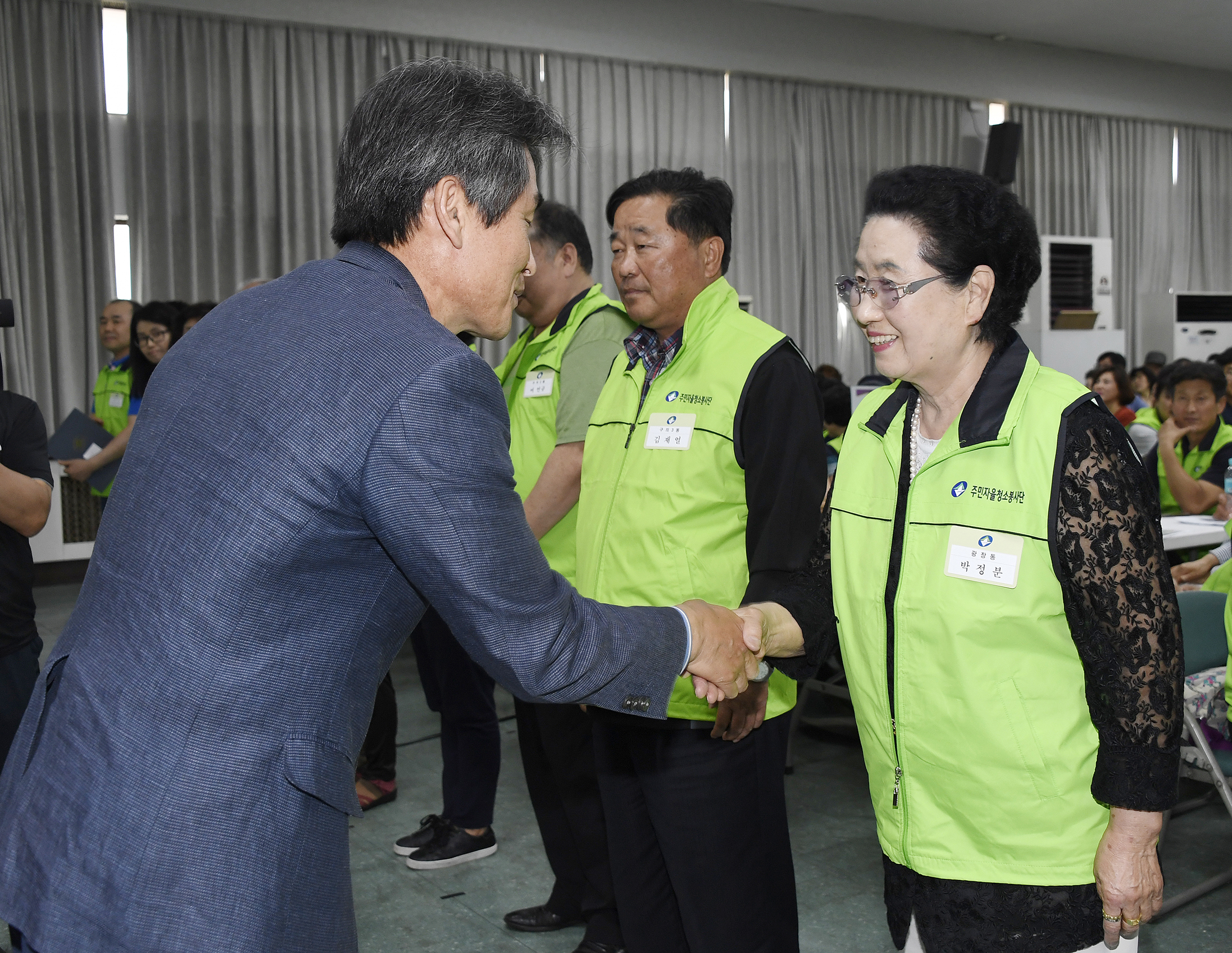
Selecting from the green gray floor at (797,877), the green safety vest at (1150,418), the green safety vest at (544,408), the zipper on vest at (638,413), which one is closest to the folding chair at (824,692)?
the green gray floor at (797,877)

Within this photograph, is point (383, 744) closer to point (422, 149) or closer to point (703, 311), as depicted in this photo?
point (703, 311)

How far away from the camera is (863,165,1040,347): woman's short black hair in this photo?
4.72ft

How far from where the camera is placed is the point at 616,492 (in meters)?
2.00

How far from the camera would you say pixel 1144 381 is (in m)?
8.55

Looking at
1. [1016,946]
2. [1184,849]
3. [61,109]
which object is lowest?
[1184,849]

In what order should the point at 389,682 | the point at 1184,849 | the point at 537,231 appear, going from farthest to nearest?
the point at 389,682
the point at 1184,849
the point at 537,231

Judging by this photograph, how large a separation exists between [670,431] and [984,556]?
28.9 inches

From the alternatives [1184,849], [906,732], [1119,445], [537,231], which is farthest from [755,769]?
[1184,849]

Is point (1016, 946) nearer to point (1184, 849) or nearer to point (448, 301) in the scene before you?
point (448, 301)

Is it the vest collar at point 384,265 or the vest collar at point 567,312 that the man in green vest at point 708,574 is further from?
the vest collar at point 384,265

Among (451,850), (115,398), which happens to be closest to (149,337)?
(115,398)

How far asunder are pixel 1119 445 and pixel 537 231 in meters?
1.81

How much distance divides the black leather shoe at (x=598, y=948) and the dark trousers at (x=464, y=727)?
0.66 meters

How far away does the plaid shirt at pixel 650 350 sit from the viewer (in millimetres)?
2100
